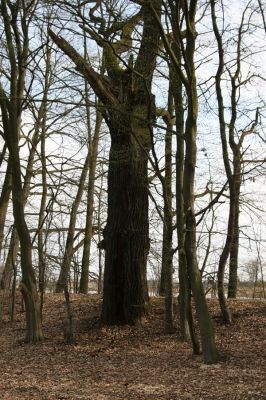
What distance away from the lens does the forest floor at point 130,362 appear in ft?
24.3

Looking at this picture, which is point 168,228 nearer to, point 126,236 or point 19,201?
point 126,236

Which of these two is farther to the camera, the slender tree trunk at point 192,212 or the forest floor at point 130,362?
the slender tree trunk at point 192,212

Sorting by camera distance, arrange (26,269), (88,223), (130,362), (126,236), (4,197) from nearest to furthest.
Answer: (130,362) < (26,269) < (126,236) < (4,197) < (88,223)

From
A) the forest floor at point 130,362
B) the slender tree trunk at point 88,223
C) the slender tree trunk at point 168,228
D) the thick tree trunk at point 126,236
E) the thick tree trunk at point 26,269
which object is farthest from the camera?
the slender tree trunk at point 88,223

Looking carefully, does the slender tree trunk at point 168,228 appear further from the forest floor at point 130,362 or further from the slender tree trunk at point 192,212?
the slender tree trunk at point 192,212

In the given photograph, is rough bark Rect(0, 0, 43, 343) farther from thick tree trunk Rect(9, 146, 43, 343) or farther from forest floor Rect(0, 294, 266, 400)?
forest floor Rect(0, 294, 266, 400)

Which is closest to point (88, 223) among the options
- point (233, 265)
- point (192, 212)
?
point (233, 265)

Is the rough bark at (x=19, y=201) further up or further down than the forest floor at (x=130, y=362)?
further up

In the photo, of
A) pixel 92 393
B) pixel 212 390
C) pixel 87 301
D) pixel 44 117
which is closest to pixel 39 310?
pixel 87 301

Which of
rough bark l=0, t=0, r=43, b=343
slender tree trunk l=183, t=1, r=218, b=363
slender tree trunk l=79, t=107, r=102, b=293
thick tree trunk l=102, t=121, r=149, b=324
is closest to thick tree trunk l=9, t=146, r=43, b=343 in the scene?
rough bark l=0, t=0, r=43, b=343

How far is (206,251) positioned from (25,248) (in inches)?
209

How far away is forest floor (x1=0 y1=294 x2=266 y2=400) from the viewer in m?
7.42

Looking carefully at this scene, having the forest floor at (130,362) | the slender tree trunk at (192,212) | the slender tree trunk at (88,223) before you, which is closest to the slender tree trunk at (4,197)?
the slender tree trunk at (88,223)

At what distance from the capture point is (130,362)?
1016cm
